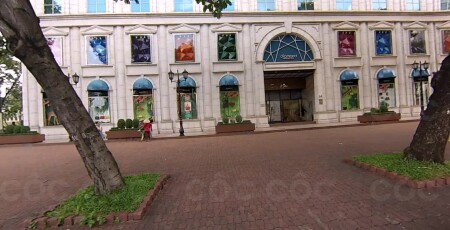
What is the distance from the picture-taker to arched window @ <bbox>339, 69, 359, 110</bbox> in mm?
27125

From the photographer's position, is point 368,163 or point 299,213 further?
point 368,163

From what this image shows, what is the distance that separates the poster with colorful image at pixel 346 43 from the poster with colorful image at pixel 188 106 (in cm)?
1388

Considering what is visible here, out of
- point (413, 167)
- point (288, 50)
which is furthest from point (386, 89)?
point (413, 167)

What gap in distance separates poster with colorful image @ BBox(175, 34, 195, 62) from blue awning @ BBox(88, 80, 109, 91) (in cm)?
628

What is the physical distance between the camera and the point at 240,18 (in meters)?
26.2

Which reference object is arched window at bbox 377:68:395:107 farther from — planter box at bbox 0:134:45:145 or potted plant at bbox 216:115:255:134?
planter box at bbox 0:134:45:145

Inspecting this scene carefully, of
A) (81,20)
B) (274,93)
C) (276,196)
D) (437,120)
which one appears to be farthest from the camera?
(274,93)

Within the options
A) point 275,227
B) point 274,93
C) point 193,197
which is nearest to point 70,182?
point 193,197

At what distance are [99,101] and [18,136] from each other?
634 centimetres

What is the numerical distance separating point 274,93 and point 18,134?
2249 centimetres

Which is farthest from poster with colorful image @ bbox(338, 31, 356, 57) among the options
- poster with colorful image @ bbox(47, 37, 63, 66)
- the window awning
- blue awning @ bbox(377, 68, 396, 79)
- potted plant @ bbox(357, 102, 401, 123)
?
poster with colorful image @ bbox(47, 37, 63, 66)

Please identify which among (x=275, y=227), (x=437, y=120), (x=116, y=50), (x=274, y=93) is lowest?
(x=275, y=227)

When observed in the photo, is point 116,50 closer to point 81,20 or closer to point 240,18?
point 81,20

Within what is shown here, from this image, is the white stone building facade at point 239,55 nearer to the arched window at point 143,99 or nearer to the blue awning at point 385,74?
the arched window at point 143,99
